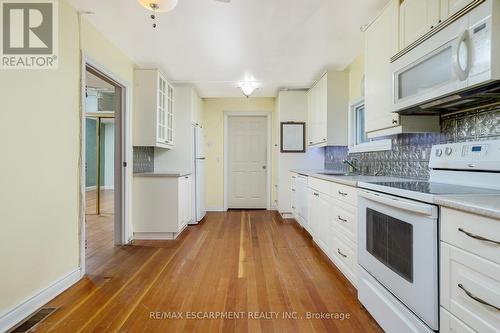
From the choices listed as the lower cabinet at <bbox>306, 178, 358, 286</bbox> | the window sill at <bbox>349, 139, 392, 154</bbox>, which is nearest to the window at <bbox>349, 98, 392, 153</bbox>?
the window sill at <bbox>349, 139, 392, 154</bbox>

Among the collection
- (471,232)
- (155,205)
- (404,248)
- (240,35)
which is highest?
(240,35)

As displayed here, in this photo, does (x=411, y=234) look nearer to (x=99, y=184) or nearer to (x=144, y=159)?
(x=144, y=159)

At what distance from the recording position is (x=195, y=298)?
2.04 meters

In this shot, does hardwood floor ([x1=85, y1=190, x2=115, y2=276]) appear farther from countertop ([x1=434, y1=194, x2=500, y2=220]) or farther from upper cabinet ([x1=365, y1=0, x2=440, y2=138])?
upper cabinet ([x1=365, y1=0, x2=440, y2=138])

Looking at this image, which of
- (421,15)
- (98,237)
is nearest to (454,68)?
(421,15)

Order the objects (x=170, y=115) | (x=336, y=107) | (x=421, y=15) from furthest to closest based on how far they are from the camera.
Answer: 1. (x=170, y=115)
2. (x=336, y=107)
3. (x=421, y=15)

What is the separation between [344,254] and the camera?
2318mm

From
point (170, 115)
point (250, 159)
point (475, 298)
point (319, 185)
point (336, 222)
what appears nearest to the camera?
point (475, 298)

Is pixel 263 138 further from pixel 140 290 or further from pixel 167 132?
pixel 140 290

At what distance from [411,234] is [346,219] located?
93cm

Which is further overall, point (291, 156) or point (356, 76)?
point (291, 156)

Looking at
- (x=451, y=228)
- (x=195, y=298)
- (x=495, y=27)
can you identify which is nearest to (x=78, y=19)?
(x=195, y=298)

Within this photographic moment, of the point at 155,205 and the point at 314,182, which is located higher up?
the point at 314,182

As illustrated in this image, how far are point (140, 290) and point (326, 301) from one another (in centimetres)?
148
